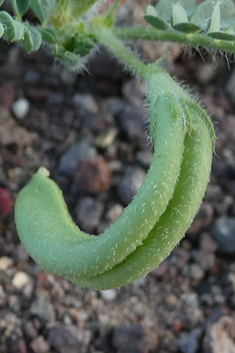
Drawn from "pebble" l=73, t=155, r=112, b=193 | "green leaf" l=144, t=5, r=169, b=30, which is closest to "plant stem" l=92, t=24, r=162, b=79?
"green leaf" l=144, t=5, r=169, b=30

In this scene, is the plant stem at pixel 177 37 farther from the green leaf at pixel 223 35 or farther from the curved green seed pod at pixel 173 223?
the curved green seed pod at pixel 173 223

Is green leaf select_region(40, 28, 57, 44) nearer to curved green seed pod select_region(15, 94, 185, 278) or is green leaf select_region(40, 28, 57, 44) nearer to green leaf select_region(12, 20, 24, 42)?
green leaf select_region(12, 20, 24, 42)

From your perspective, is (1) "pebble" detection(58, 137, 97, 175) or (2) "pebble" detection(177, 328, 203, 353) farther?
(1) "pebble" detection(58, 137, 97, 175)

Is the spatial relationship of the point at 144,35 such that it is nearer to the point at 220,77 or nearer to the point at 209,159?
the point at 209,159

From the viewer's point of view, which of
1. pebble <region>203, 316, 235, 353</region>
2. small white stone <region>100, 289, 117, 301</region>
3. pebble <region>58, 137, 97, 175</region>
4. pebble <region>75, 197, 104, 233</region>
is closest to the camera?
pebble <region>203, 316, 235, 353</region>

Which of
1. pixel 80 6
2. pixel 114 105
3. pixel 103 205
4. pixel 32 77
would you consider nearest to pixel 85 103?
pixel 114 105

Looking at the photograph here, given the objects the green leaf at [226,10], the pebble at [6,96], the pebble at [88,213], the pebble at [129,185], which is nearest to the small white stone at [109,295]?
the pebble at [88,213]

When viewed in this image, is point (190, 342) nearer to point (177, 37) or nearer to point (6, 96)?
point (177, 37)
